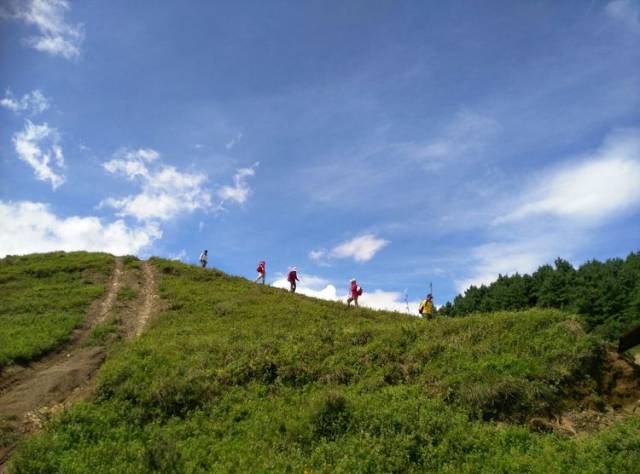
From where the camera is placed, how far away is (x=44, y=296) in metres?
29.8

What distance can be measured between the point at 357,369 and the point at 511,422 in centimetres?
550

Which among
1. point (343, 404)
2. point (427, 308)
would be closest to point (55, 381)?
point (343, 404)

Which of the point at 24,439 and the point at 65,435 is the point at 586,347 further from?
the point at 24,439

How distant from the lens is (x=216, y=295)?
3225 centimetres

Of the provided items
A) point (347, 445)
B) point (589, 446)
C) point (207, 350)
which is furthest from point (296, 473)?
point (207, 350)

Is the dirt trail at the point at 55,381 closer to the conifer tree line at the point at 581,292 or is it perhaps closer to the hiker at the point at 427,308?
the hiker at the point at 427,308

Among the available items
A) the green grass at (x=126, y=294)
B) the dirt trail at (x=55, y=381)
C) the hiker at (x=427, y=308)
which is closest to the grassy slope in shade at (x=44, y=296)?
the dirt trail at (x=55, y=381)

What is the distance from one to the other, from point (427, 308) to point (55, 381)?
16.9 m

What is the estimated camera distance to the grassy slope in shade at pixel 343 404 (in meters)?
12.1

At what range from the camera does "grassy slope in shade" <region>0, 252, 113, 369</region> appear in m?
21.4

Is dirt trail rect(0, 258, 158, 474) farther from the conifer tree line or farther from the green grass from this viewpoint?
the conifer tree line

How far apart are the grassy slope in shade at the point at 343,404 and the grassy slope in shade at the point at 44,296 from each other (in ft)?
12.9

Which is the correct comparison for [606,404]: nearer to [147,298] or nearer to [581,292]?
[147,298]

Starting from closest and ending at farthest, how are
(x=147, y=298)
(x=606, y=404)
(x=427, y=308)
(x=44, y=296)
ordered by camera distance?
(x=606, y=404) < (x=427, y=308) < (x=44, y=296) < (x=147, y=298)
